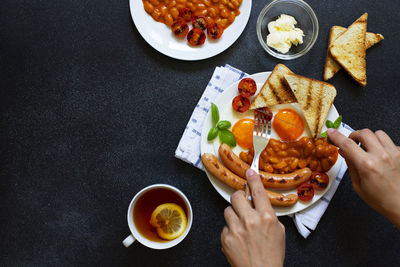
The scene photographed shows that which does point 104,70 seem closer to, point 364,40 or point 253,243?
point 253,243

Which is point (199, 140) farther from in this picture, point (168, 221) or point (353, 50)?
point (353, 50)

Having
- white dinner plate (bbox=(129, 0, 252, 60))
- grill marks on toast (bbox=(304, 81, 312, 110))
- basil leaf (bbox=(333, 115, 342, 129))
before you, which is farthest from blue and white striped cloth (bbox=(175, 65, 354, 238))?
grill marks on toast (bbox=(304, 81, 312, 110))

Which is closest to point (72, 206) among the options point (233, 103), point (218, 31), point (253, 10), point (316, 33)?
point (233, 103)

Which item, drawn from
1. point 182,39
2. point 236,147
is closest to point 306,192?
point 236,147

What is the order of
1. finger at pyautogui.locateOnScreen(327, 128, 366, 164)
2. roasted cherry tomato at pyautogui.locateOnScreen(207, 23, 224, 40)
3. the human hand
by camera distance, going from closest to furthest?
the human hand < finger at pyautogui.locateOnScreen(327, 128, 366, 164) < roasted cherry tomato at pyautogui.locateOnScreen(207, 23, 224, 40)

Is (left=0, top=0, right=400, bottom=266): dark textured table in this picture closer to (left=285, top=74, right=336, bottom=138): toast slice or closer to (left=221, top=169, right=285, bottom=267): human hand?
(left=285, top=74, right=336, bottom=138): toast slice

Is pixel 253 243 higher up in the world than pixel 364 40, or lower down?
lower down
